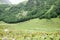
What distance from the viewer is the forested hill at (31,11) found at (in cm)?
575

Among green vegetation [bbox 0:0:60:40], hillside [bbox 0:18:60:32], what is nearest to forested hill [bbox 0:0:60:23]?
green vegetation [bbox 0:0:60:40]

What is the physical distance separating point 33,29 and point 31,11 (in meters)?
0.59

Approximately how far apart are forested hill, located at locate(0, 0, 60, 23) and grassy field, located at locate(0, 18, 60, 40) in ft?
0.45

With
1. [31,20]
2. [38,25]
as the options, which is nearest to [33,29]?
[38,25]

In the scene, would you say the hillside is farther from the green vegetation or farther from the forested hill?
the forested hill

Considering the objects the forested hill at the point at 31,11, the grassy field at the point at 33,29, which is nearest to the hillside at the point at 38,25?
the grassy field at the point at 33,29

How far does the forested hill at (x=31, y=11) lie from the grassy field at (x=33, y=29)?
0.14m

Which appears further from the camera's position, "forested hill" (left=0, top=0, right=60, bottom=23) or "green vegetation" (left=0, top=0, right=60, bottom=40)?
"forested hill" (left=0, top=0, right=60, bottom=23)

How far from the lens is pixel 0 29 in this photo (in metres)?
5.72

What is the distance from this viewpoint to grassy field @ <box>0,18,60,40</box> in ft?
Result: 18.2

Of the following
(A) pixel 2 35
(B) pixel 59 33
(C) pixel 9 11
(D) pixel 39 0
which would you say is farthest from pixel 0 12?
(B) pixel 59 33

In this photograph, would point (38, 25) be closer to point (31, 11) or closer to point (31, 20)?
point (31, 20)

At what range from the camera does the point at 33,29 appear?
5.66m

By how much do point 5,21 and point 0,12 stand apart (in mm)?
345
